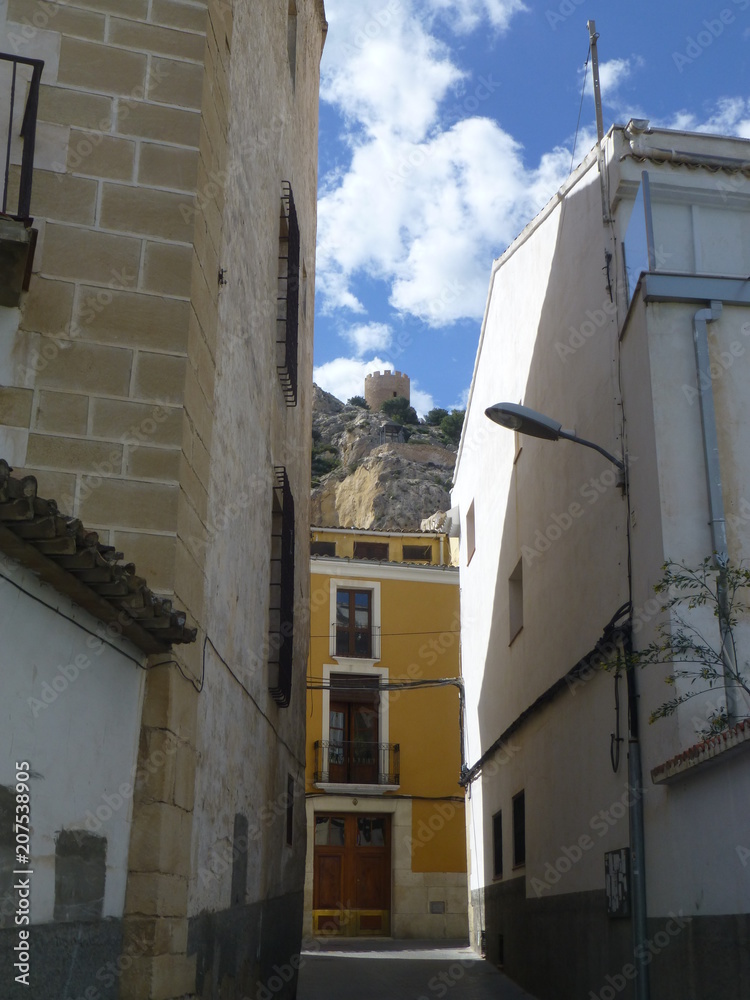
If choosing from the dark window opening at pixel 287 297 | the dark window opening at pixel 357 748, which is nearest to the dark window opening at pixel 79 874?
the dark window opening at pixel 287 297

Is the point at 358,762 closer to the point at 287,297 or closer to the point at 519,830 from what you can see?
the point at 519,830

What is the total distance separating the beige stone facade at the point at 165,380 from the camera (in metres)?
5.71

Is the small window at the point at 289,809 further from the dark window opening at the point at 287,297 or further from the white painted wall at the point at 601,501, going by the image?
the dark window opening at the point at 287,297

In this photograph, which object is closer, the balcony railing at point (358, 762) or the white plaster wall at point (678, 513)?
the white plaster wall at point (678, 513)

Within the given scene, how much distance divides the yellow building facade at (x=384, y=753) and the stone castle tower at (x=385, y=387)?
2058 inches

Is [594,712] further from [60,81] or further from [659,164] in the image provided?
[60,81]

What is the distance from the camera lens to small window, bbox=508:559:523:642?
14.0 m

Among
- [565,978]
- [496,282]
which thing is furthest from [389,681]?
[565,978]

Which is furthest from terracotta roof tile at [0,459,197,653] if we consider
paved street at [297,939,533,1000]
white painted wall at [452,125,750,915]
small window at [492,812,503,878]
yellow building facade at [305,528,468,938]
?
yellow building facade at [305,528,468,938]

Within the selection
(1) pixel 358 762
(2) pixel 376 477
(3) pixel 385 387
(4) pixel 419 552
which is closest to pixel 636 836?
(1) pixel 358 762

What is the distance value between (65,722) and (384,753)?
804 inches

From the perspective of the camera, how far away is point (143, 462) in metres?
5.89

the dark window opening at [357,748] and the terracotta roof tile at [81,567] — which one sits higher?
the dark window opening at [357,748]

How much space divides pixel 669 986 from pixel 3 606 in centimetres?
506
